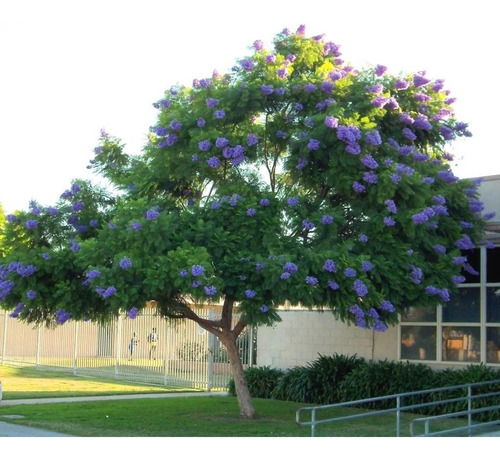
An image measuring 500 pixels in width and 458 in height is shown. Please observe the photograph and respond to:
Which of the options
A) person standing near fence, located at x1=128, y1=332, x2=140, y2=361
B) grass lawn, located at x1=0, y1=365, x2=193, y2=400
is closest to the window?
grass lawn, located at x1=0, y1=365, x2=193, y2=400

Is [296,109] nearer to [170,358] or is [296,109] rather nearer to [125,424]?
[125,424]

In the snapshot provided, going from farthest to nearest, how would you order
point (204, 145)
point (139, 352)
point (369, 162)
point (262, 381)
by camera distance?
point (139, 352)
point (262, 381)
point (204, 145)
point (369, 162)

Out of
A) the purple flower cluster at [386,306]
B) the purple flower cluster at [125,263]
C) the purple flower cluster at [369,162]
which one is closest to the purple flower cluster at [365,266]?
the purple flower cluster at [386,306]

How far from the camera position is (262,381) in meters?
22.7

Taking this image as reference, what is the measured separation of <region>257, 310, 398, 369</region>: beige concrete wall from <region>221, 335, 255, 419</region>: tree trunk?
469cm

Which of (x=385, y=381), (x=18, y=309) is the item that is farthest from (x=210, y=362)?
(x=18, y=309)

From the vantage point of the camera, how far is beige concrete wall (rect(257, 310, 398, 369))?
20703 mm

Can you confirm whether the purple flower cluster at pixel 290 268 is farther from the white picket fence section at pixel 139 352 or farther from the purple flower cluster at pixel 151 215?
the white picket fence section at pixel 139 352

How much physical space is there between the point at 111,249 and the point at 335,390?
26.6ft

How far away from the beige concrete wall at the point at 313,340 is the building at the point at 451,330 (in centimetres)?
2

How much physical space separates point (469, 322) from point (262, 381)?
20.0 feet

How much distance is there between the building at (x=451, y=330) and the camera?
18.4m

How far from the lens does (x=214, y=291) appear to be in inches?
529

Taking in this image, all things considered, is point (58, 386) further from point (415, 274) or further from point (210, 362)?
point (415, 274)
